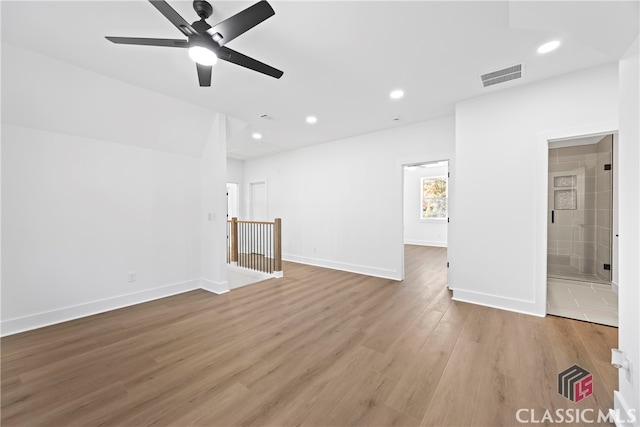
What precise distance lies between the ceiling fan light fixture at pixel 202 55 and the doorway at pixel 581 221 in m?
5.06

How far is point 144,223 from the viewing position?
3.68 meters

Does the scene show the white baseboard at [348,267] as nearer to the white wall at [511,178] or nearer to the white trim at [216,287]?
the white wall at [511,178]

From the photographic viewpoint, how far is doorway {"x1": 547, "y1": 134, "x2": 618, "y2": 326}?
4080 mm

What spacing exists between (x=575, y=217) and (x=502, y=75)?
4.23 meters

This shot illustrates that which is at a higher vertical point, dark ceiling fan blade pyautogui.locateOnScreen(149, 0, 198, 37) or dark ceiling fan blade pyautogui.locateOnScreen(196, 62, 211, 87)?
dark ceiling fan blade pyautogui.locateOnScreen(149, 0, 198, 37)

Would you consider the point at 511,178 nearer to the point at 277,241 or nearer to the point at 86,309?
the point at 277,241

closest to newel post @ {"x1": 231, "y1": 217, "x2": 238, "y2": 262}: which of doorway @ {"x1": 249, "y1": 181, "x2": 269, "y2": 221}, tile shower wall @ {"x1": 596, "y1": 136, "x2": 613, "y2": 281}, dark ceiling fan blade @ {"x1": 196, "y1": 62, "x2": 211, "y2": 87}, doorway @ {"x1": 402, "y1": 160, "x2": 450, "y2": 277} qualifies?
doorway @ {"x1": 249, "y1": 181, "x2": 269, "y2": 221}

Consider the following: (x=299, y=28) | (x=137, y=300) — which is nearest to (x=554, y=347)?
(x=299, y=28)

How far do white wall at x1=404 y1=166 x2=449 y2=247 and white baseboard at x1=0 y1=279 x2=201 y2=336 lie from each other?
7647 mm

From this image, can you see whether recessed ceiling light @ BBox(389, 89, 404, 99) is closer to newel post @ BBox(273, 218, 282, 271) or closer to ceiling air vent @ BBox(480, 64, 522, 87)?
ceiling air vent @ BBox(480, 64, 522, 87)

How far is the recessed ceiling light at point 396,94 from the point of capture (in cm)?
330

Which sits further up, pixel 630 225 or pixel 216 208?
pixel 216 208

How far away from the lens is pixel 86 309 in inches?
123

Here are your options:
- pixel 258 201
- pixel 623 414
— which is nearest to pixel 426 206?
pixel 258 201
